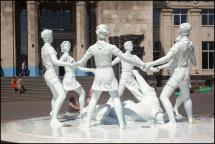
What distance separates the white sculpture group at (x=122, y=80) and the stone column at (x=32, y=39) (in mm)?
26080

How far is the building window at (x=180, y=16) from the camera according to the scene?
1978 inches

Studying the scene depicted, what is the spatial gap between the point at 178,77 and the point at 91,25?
113ft

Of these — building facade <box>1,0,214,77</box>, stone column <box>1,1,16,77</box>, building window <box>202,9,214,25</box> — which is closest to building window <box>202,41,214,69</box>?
building facade <box>1,0,214,77</box>

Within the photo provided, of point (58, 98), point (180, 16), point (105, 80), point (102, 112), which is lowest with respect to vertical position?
point (102, 112)

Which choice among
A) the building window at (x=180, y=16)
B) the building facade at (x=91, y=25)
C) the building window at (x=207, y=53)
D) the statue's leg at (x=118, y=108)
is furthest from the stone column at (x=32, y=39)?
the statue's leg at (x=118, y=108)

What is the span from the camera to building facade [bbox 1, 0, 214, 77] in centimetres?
4097

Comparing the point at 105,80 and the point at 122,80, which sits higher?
the point at 105,80

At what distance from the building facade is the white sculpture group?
2671 centimetres

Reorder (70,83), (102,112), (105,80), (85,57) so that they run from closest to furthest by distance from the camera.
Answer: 1. (105,80)
2. (85,57)
3. (102,112)
4. (70,83)

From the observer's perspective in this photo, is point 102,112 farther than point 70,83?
No

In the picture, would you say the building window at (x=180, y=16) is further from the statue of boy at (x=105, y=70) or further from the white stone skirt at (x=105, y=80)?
the white stone skirt at (x=105, y=80)

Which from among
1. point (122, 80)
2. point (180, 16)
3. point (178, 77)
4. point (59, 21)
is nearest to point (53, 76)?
point (122, 80)

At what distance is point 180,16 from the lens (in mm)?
50375

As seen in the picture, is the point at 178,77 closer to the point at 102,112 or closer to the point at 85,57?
the point at 85,57
